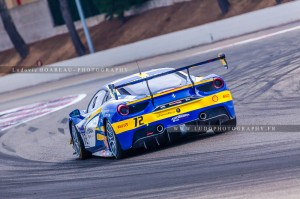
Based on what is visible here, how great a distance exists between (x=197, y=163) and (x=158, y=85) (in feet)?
8.02

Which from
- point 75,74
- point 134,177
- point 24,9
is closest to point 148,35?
point 75,74

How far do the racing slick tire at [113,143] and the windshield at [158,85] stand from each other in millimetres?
608

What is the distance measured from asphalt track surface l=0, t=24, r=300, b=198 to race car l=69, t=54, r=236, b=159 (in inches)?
10.3

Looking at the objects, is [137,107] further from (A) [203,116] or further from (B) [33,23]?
(B) [33,23]

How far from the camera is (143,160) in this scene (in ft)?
38.6

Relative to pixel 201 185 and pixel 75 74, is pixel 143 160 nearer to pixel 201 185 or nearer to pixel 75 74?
pixel 201 185

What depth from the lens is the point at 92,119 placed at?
13273 mm

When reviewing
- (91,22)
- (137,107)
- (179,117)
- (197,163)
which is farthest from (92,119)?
(91,22)

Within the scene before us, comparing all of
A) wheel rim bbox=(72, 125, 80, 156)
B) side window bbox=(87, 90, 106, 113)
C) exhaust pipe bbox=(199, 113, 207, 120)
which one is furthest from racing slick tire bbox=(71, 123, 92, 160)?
exhaust pipe bbox=(199, 113, 207, 120)

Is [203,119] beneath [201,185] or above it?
A: beneath

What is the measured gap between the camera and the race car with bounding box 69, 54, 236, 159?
11969mm

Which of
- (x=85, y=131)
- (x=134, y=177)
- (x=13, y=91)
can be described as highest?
(x=134, y=177)

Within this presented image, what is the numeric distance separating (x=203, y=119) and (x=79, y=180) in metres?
2.01

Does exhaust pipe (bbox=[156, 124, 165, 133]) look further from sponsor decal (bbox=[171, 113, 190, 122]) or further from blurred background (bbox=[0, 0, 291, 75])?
blurred background (bbox=[0, 0, 291, 75])
